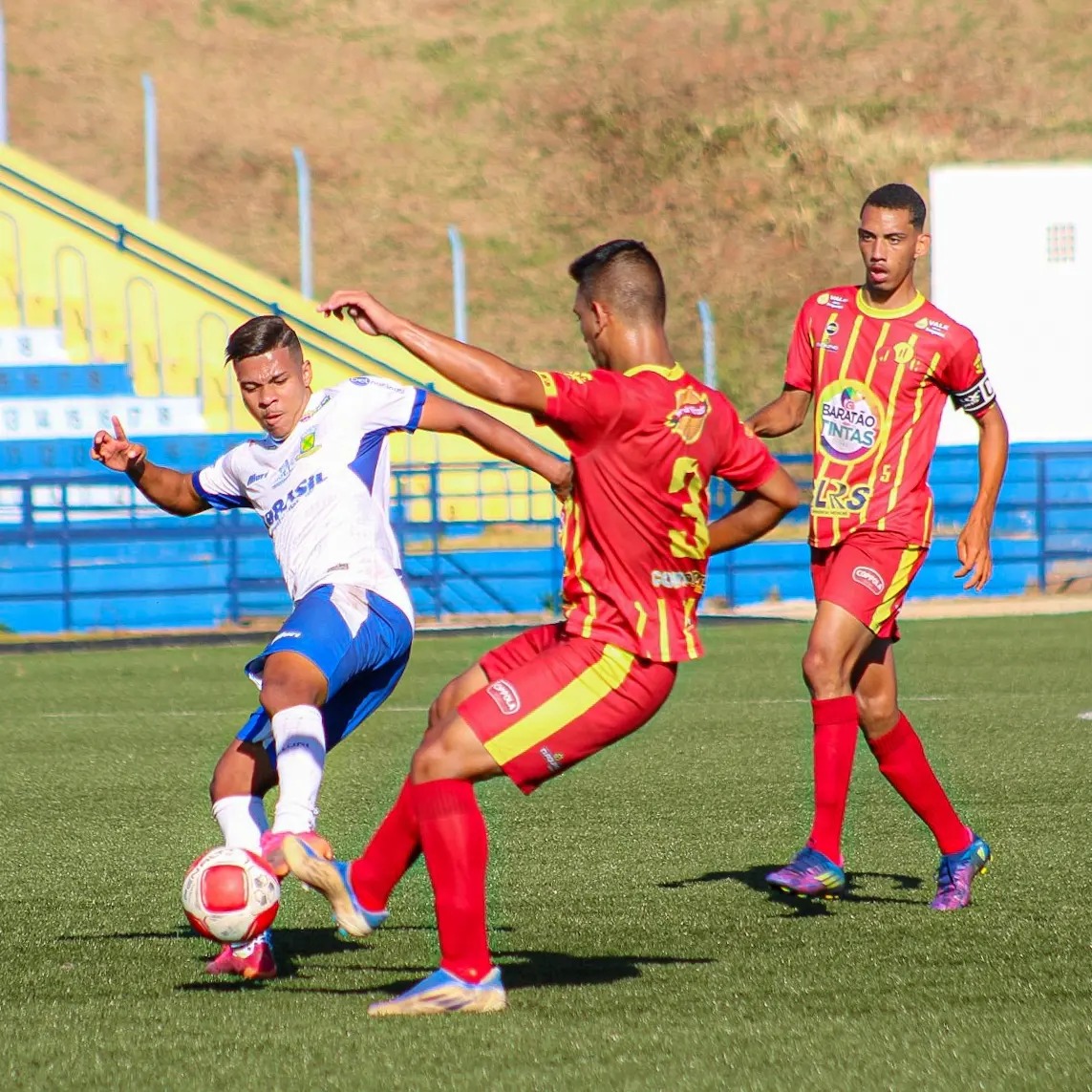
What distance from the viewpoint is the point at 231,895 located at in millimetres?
4613

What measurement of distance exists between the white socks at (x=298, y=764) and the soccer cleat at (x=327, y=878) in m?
0.16

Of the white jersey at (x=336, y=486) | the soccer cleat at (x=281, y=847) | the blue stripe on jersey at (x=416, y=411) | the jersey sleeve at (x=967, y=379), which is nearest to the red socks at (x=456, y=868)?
the soccer cleat at (x=281, y=847)

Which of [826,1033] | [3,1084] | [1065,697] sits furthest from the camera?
[1065,697]

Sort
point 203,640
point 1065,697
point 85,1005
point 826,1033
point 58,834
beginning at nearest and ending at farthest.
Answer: point 826,1033
point 85,1005
point 58,834
point 1065,697
point 203,640

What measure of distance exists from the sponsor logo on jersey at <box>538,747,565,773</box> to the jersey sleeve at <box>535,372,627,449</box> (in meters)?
0.69

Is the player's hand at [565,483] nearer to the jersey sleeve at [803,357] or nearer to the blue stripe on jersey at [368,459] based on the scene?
the blue stripe on jersey at [368,459]

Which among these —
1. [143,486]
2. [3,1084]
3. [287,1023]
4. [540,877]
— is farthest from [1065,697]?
[3,1084]

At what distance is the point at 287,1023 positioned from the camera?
4.42 metres

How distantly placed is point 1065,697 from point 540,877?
5.91 meters

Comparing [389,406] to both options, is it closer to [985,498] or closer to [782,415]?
[782,415]

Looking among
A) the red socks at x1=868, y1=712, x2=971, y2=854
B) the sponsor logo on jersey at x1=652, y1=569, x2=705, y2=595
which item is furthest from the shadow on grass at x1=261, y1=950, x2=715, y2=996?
the red socks at x1=868, y1=712, x2=971, y2=854

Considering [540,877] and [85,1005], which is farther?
[540,877]

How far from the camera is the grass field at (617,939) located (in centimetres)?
402

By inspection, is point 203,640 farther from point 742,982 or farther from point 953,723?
point 742,982
